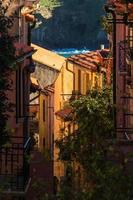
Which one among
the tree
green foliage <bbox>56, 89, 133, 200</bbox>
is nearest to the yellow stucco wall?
green foliage <bbox>56, 89, 133, 200</bbox>

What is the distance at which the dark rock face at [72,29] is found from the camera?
129250mm

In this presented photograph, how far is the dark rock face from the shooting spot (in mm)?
129250

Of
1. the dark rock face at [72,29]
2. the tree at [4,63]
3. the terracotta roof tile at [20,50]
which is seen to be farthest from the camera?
the dark rock face at [72,29]

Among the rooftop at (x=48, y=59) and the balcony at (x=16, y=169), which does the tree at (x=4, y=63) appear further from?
the rooftop at (x=48, y=59)

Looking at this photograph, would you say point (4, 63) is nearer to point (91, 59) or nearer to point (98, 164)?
point (98, 164)

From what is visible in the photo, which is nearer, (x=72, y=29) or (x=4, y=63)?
(x=4, y=63)

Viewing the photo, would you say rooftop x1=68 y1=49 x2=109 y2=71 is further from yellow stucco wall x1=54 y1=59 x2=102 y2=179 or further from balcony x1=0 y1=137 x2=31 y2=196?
balcony x1=0 y1=137 x2=31 y2=196

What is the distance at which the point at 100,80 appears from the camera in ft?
84.5

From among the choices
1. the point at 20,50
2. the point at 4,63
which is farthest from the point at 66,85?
the point at 4,63

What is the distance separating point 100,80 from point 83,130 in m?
11.8

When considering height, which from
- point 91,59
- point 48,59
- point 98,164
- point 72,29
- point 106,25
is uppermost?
point 106,25

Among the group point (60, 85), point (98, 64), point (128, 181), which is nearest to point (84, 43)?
point (60, 85)

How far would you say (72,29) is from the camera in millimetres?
151875

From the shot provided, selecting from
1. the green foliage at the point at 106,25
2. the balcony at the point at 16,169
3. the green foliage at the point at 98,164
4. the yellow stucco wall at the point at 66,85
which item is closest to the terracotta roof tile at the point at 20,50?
the green foliage at the point at 98,164
